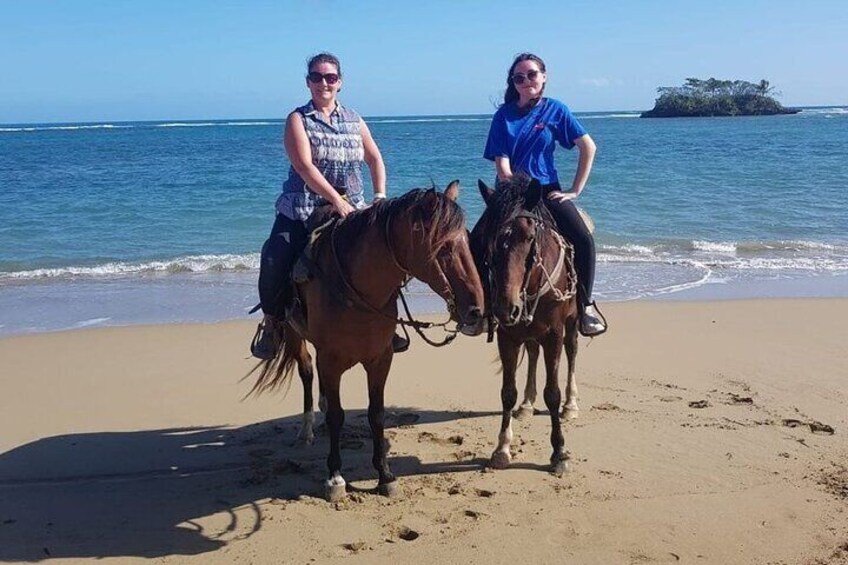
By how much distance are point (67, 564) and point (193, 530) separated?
61 cm

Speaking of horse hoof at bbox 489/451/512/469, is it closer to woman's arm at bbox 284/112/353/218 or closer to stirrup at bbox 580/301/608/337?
stirrup at bbox 580/301/608/337

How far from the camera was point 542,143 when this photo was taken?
15.8 ft

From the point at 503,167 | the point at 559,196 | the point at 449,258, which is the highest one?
the point at 503,167

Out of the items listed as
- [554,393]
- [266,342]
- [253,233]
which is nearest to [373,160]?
[266,342]

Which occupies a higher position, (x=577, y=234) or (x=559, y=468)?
(x=577, y=234)

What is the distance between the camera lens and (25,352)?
6.93 meters

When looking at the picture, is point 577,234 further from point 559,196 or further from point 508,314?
point 508,314

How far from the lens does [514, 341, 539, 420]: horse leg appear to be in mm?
5440

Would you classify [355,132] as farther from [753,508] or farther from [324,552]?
[753,508]

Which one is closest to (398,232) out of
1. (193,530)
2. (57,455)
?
(193,530)

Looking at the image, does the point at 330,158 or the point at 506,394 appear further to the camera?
the point at 506,394

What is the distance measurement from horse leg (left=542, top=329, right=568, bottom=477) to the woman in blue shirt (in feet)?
1.93

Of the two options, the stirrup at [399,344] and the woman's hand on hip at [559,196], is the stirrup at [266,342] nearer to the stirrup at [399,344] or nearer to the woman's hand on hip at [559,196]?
the stirrup at [399,344]

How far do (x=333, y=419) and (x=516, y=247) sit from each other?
146 cm
